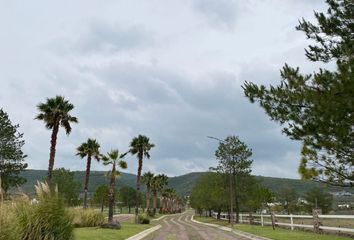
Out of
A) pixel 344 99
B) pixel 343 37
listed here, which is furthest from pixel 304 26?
pixel 344 99

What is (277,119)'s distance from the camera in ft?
55.8

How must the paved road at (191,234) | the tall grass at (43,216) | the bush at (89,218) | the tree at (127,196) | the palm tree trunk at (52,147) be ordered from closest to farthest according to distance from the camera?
the tall grass at (43,216)
the paved road at (191,234)
the bush at (89,218)
the palm tree trunk at (52,147)
the tree at (127,196)

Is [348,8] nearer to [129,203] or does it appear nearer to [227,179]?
[227,179]

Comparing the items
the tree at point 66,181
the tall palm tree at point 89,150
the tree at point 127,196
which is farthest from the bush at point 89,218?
the tree at point 127,196

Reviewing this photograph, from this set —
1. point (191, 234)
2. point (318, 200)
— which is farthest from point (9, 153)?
point (318, 200)

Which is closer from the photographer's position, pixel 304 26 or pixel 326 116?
pixel 326 116

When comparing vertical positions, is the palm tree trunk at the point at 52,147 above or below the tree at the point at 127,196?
below

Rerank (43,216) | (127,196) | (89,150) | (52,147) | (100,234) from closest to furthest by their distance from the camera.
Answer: (43,216) → (100,234) → (52,147) → (89,150) → (127,196)

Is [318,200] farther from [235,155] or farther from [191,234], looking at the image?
[191,234]

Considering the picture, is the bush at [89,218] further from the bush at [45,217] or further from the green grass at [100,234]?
the bush at [45,217]

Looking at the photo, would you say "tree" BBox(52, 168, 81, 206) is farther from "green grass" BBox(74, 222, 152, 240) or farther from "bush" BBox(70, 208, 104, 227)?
"green grass" BBox(74, 222, 152, 240)

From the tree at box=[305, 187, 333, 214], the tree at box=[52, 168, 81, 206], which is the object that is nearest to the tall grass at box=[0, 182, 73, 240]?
the tree at box=[52, 168, 81, 206]

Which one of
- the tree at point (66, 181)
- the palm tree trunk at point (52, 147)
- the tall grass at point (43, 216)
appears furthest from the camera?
the tree at point (66, 181)

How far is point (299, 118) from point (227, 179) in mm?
43326
